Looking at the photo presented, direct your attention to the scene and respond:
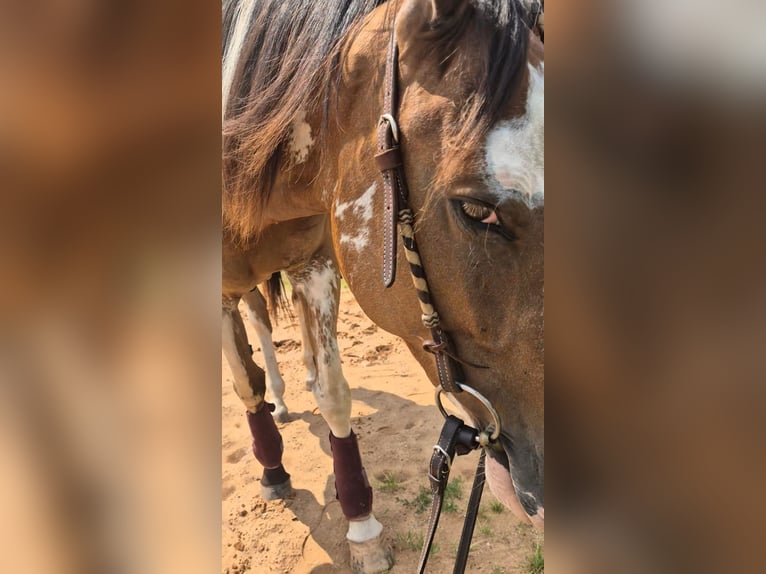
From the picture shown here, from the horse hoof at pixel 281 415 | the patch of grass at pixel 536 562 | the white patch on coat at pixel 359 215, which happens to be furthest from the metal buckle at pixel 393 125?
the horse hoof at pixel 281 415

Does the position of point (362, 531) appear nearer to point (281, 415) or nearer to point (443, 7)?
point (281, 415)

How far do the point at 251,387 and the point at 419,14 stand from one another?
148 cm

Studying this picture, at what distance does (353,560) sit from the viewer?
1.85 m

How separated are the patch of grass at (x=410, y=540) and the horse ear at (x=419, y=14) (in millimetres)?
1758

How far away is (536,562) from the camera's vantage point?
6.01 ft

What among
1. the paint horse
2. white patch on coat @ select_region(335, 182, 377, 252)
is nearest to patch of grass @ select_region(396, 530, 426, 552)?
the paint horse

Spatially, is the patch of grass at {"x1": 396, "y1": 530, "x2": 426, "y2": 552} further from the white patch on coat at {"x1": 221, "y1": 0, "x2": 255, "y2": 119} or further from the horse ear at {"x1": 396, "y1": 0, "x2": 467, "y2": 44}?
the horse ear at {"x1": 396, "y1": 0, "x2": 467, "y2": 44}

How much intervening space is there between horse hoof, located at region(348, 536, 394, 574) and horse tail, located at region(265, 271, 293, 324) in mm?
946

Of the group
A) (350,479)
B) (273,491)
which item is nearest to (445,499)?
(350,479)
